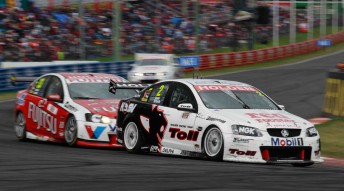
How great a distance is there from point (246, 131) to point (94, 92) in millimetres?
4560

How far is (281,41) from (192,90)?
59.2 m

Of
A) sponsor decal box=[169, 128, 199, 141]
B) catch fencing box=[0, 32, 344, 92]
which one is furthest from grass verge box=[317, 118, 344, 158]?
catch fencing box=[0, 32, 344, 92]

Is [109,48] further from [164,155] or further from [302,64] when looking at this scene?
[164,155]

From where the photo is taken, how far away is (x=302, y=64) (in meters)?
50.9

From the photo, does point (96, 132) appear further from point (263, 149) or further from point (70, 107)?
point (263, 149)

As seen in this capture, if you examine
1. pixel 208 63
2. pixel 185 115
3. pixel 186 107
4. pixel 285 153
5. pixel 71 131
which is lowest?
pixel 208 63

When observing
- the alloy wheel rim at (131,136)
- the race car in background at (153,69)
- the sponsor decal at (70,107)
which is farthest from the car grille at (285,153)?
the race car in background at (153,69)

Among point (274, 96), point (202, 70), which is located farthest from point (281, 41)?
point (274, 96)

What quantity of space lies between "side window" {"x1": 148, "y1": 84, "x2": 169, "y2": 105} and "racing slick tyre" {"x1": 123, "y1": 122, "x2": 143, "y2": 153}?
0.49 meters

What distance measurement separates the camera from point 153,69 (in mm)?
32281

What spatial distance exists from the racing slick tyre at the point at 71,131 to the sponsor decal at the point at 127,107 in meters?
1.04

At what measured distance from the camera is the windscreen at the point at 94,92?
14.7 metres

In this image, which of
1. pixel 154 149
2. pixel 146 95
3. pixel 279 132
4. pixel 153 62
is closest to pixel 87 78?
pixel 146 95

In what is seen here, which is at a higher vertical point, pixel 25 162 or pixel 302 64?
pixel 25 162
